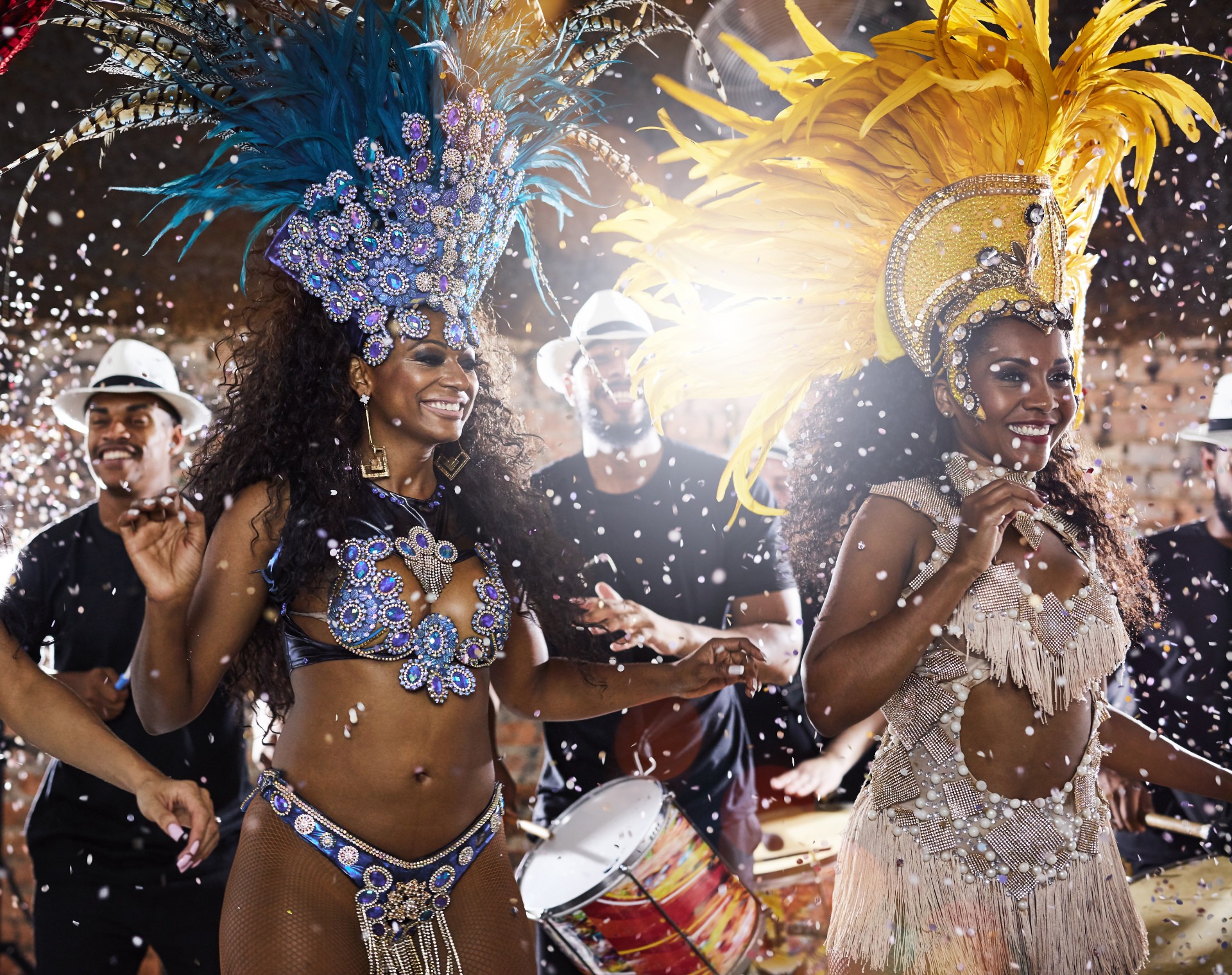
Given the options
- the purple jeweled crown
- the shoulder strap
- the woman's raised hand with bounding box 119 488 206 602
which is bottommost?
the shoulder strap

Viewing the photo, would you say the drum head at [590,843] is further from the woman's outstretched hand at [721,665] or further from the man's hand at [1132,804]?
the man's hand at [1132,804]

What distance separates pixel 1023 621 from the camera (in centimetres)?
240

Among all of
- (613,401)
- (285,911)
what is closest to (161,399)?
(613,401)

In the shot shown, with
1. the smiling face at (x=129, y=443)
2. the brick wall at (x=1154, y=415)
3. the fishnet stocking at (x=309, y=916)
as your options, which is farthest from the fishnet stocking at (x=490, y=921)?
the brick wall at (x=1154, y=415)

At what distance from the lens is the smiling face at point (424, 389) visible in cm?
236

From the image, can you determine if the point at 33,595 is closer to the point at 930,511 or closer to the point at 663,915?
the point at 663,915

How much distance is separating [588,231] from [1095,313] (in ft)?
7.67

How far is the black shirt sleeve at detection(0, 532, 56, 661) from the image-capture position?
3348mm

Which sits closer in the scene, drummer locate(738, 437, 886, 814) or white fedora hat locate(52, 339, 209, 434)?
drummer locate(738, 437, 886, 814)

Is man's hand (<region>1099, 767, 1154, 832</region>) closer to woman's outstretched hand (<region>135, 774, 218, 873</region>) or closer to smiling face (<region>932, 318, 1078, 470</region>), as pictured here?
smiling face (<region>932, 318, 1078, 470</region>)

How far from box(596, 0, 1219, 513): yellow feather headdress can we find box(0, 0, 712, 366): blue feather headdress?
0.52 m

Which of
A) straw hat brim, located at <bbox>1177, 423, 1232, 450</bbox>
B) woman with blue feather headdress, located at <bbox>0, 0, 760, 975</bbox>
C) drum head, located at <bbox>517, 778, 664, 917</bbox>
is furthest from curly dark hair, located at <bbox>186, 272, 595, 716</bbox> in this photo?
straw hat brim, located at <bbox>1177, 423, 1232, 450</bbox>

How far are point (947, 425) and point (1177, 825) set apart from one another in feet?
4.30

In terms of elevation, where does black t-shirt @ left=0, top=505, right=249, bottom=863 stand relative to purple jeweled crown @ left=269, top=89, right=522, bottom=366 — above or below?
below
